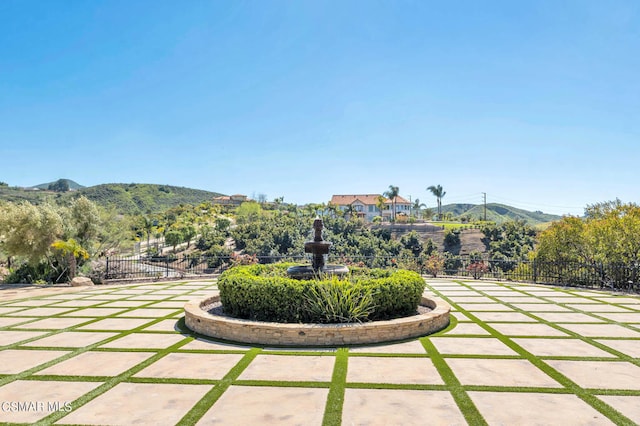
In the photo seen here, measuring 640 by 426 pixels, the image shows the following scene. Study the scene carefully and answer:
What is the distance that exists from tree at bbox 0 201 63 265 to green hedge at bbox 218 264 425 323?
36.1 ft

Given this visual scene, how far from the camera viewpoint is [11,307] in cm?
948

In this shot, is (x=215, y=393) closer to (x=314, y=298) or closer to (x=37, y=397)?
(x=37, y=397)

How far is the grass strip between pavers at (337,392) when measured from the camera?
3.48 meters

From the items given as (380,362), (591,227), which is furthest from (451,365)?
(591,227)

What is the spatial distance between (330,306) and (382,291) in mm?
1065

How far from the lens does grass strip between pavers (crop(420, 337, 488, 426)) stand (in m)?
3.50

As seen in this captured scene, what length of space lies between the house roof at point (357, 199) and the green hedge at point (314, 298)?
83331 mm

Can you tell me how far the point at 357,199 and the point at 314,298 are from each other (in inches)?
3405

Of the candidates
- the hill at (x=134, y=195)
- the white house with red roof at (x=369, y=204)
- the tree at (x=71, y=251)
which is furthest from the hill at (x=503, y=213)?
the tree at (x=71, y=251)

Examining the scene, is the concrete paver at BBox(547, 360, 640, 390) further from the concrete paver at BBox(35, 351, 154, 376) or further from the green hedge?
the concrete paver at BBox(35, 351, 154, 376)

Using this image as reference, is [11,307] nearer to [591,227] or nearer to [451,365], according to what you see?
[451,365]

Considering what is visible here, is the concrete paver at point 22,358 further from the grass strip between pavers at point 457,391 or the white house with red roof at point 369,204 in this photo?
the white house with red roof at point 369,204

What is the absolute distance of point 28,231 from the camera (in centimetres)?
1349

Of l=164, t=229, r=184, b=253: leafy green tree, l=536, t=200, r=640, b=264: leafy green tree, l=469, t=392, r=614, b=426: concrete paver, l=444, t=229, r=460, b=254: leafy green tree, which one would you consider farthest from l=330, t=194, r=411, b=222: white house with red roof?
l=469, t=392, r=614, b=426: concrete paver
